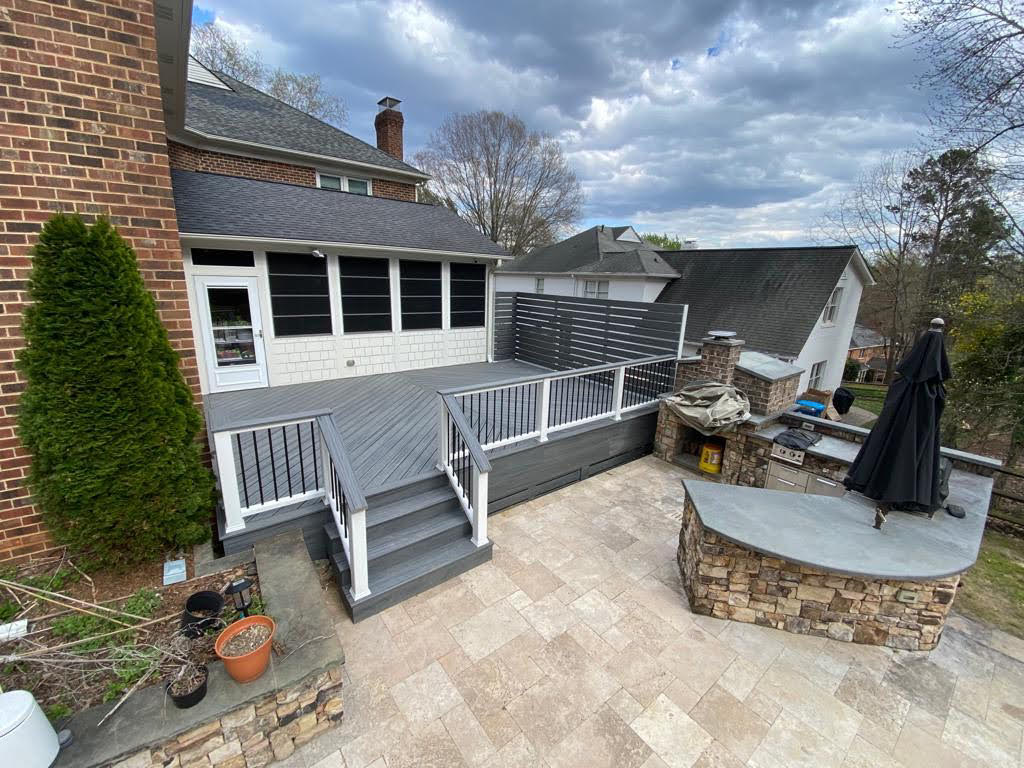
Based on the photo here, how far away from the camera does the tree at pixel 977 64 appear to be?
6.29 m

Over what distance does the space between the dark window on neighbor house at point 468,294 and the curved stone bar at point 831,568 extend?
657cm

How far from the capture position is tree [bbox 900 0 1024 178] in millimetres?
6289

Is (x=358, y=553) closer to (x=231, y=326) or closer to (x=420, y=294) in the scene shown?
(x=231, y=326)

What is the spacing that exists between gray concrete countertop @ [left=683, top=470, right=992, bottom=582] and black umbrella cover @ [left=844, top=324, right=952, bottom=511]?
0.82 ft

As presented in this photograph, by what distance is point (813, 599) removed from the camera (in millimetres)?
3180

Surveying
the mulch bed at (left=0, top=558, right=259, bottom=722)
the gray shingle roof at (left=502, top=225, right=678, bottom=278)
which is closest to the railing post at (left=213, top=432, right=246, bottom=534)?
the mulch bed at (left=0, top=558, right=259, bottom=722)

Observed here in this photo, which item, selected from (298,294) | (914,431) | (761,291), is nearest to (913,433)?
(914,431)

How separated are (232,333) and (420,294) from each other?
3370 millimetres

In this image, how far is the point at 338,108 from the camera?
788 inches

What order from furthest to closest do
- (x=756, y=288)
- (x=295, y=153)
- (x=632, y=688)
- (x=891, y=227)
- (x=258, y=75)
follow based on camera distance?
(x=258, y=75) < (x=891, y=227) < (x=756, y=288) < (x=295, y=153) < (x=632, y=688)

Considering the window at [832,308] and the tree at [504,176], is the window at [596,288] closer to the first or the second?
the window at [832,308]

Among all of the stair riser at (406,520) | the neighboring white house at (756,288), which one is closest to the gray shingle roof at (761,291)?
the neighboring white house at (756,288)

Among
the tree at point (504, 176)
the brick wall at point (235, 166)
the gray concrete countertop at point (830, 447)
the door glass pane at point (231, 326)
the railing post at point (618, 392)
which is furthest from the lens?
the tree at point (504, 176)

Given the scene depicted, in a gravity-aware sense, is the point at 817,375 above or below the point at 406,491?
below
